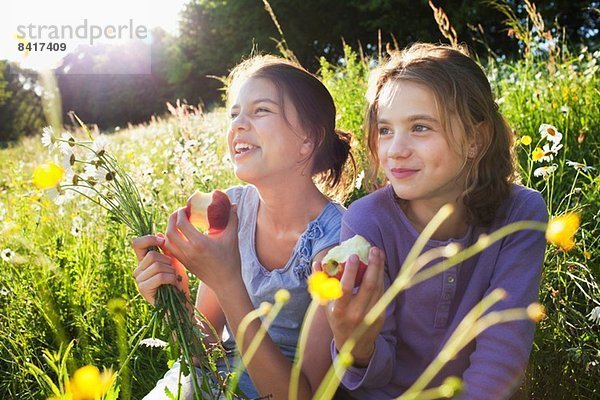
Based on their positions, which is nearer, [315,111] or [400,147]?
[400,147]

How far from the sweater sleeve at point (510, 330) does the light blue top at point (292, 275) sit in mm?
472

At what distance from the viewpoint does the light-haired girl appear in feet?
5.00

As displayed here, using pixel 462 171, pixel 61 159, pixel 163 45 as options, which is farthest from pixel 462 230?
pixel 163 45

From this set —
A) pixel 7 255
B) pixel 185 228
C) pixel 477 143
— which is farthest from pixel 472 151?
pixel 7 255

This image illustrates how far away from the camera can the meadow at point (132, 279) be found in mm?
1968

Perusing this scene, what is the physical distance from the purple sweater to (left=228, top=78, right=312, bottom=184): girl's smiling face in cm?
29

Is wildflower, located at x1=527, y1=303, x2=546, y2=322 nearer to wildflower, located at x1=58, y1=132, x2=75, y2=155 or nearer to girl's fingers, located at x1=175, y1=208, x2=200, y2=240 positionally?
girl's fingers, located at x1=175, y1=208, x2=200, y2=240

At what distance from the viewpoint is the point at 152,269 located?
1507mm

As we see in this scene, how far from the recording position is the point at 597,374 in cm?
196

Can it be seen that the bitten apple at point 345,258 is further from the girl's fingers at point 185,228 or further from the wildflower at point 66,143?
the wildflower at point 66,143

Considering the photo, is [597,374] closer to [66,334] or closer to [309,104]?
[309,104]

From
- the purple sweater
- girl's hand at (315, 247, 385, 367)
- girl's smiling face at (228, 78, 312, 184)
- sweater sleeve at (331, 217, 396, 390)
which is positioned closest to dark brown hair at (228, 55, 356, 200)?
girl's smiling face at (228, 78, 312, 184)

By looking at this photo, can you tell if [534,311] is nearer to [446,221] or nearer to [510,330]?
[510,330]

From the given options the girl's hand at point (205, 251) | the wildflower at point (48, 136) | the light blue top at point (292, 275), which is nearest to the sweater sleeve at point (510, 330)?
the light blue top at point (292, 275)
